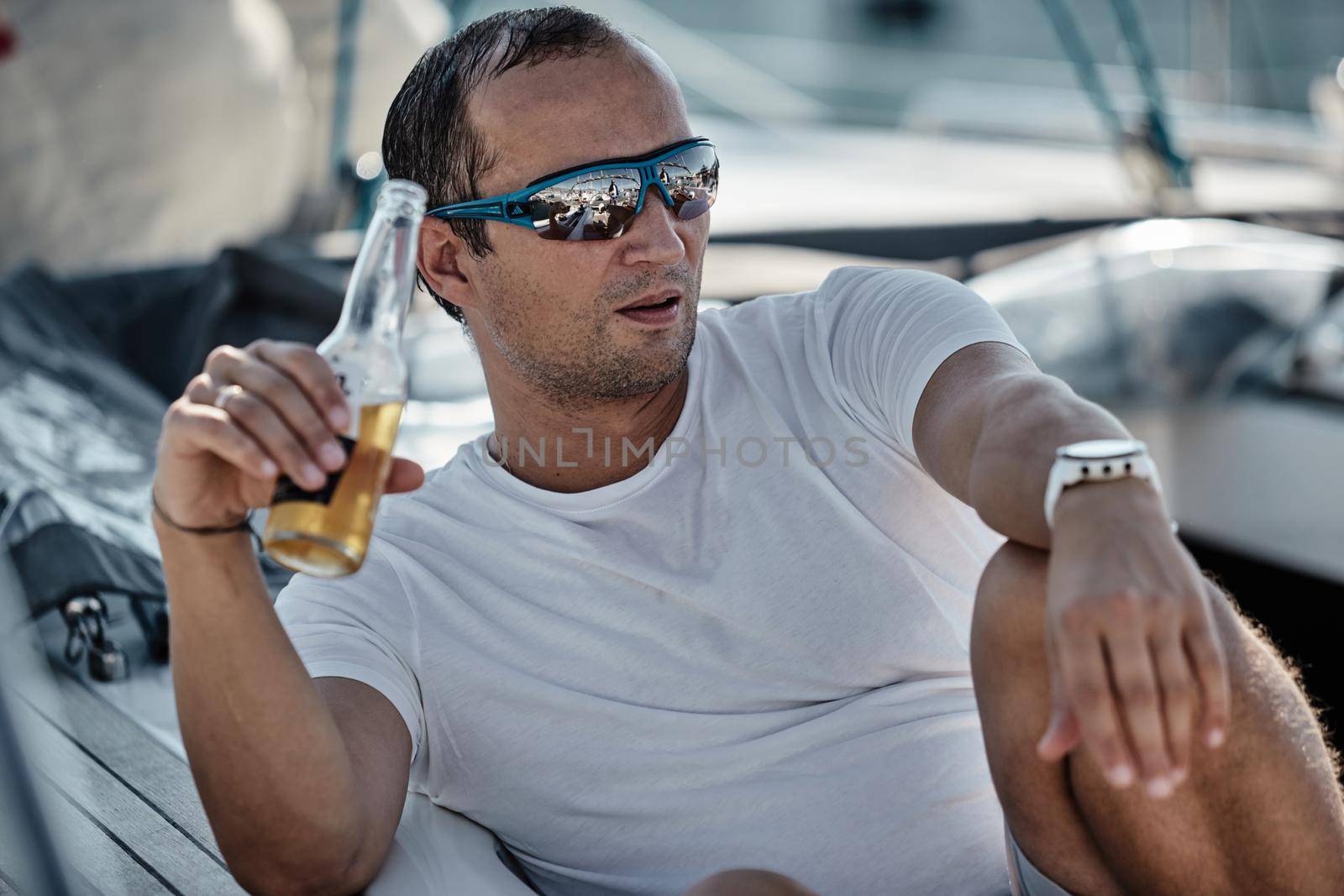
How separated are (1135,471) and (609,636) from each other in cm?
71

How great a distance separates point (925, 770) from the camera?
63.9 inches

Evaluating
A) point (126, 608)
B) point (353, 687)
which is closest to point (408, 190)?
point (353, 687)

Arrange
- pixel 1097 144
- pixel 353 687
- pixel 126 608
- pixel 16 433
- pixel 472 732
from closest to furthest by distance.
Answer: pixel 353 687, pixel 472 732, pixel 126 608, pixel 16 433, pixel 1097 144

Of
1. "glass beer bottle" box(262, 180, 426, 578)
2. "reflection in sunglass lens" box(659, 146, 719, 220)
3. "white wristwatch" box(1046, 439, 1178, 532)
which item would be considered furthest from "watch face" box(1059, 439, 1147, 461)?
"reflection in sunglass lens" box(659, 146, 719, 220)

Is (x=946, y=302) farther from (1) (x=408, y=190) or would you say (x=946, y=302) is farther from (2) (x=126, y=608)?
(2) (x=126, y=608)

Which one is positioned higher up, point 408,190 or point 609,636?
point 408,190

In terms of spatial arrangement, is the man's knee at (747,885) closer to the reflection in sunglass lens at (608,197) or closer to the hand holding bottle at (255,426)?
the hand holding bottle at (255,426)

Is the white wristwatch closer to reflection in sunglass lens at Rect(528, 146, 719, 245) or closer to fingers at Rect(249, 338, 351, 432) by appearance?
fingers at Rect(249, 338, 351, 432)

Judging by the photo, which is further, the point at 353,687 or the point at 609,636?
the point at 609,636

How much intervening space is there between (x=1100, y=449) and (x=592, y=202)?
31.9 inches

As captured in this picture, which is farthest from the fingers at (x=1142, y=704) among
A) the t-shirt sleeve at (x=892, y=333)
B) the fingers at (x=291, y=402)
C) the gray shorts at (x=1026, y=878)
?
the fingers at (x=291, y=402)

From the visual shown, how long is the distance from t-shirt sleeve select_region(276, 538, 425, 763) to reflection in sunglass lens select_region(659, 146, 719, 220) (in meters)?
0.61

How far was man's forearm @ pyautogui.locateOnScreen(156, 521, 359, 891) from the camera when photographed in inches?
51.6

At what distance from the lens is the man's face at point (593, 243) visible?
1.78 m
